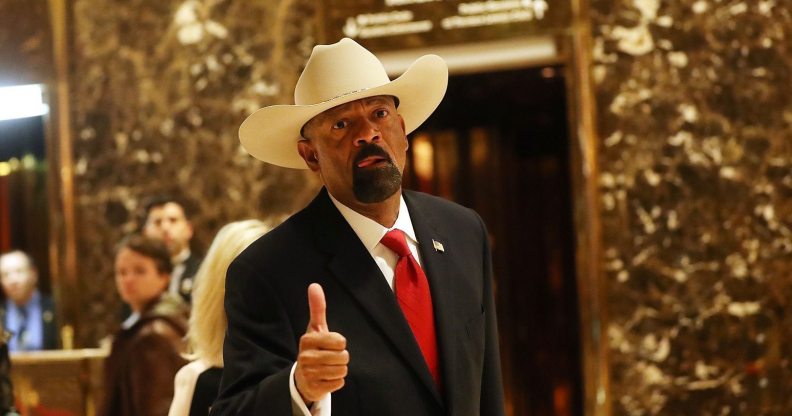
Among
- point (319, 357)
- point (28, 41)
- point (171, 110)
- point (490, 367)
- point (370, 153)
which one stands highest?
point (28, 41)

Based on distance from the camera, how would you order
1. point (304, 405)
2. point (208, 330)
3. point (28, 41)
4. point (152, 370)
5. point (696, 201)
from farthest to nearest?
point (28, 41) → point (696, 201) → point (152, 370) → point (208, 330) → point (304, 405)

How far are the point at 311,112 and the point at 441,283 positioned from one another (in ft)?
1.40

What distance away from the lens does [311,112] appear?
7.21ft

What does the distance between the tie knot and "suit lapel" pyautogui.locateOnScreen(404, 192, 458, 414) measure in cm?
5

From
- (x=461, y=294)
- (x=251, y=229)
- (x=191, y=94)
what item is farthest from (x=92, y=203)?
(x=461, y=294)

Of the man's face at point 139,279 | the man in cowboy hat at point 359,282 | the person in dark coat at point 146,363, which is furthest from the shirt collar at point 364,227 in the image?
the man's face at point 139,279

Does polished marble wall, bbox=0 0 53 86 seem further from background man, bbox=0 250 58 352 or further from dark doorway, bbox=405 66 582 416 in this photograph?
dark doorway, bbox=405 66 582 416

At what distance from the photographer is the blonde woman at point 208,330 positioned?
111 inches

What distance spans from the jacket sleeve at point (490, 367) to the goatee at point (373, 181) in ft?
1.04

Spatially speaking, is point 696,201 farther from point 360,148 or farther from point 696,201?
point 360,148

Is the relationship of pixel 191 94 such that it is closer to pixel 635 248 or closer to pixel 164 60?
pixel 164 60

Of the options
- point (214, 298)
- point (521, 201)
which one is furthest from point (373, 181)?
point (521, 201)

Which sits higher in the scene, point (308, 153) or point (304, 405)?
point (308, 153)

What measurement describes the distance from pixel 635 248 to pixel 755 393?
0.94 meters
